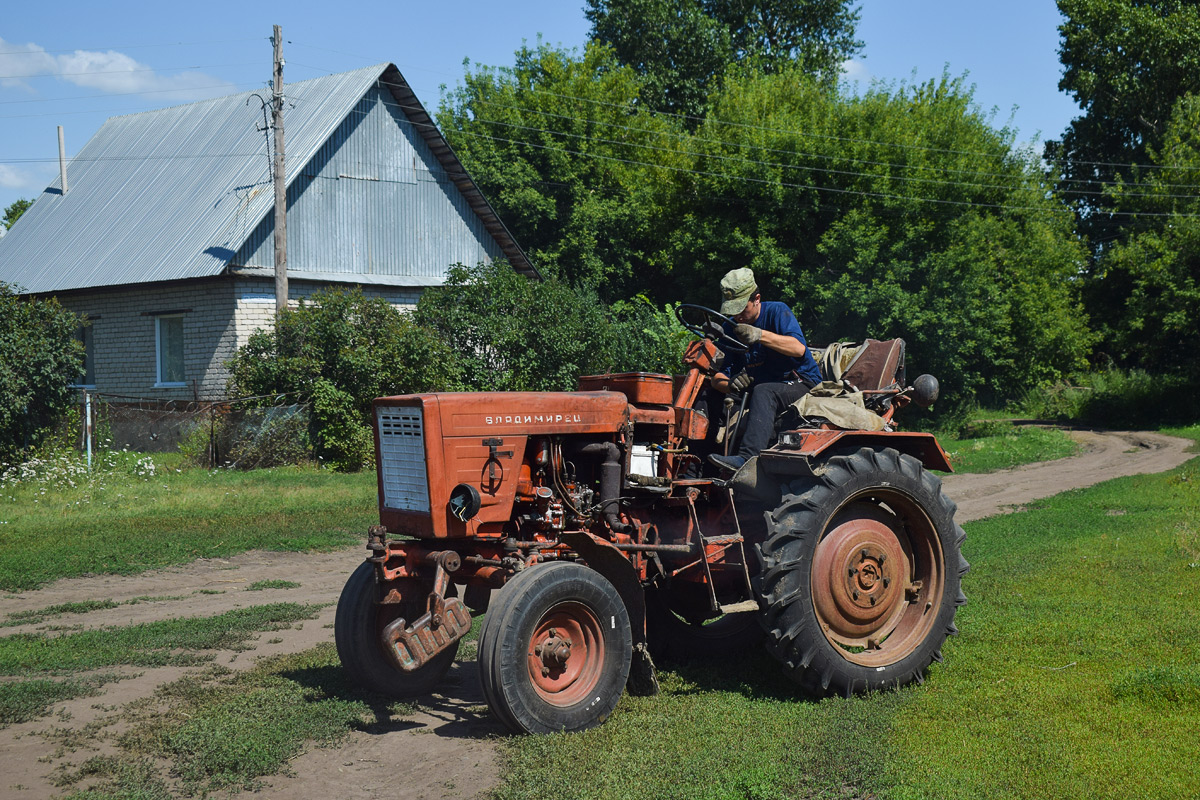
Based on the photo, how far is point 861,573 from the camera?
6.26 meters

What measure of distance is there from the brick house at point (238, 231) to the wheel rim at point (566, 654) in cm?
1660

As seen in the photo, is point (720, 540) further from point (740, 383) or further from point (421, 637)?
point (421, 637)

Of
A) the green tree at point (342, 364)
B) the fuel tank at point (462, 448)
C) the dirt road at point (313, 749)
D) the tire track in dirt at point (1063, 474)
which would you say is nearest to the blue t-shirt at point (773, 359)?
the fuel tank at point (462, 448)

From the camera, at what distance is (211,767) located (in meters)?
4.82

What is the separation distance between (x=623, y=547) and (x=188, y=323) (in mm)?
18002

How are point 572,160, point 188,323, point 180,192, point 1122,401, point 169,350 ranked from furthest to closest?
1. point 572,160
2. point 1122,401
3. point 180,192
4. point 169,350
5. point 188,323

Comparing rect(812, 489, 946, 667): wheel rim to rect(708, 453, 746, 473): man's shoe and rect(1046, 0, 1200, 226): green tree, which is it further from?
rect(1046, 0, 1200, 226): green tree

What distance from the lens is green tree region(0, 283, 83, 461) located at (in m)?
15.8

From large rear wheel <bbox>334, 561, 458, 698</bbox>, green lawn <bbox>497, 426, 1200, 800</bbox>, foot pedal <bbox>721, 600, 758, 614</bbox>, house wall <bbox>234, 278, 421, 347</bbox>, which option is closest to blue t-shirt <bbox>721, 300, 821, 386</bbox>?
foot pedal <bbox>721, 600, 758, 614</bbox>

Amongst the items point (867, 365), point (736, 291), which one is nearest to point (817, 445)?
point (736, 291)

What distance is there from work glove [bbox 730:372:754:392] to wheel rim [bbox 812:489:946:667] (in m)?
0.99

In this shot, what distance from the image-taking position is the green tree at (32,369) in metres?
15.8

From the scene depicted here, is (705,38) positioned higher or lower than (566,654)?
higher

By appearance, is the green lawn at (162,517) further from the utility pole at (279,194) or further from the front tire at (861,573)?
the front tire at (861,573)
